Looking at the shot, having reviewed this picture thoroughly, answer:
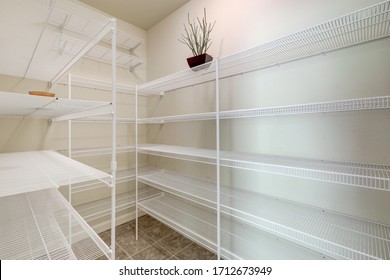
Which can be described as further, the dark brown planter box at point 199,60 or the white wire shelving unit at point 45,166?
the dark brown planter box at point 199,60

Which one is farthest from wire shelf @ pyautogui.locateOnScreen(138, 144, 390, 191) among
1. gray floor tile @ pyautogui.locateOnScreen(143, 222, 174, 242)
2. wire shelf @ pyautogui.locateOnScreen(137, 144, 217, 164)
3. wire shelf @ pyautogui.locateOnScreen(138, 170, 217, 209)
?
gray floor tile @ pyautogui.locateOnScreen(143, 222, 174, 242)

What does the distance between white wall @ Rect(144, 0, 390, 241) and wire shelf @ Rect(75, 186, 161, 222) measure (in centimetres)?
79

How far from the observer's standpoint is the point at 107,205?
1.90 m

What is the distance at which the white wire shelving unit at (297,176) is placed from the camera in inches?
30.6

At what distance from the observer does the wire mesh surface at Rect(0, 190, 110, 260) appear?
722 millimetres

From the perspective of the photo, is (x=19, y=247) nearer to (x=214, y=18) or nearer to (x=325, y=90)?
(x=325, y=90)

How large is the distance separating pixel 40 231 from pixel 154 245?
39.9 inches

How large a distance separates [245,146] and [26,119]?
1.82 metres

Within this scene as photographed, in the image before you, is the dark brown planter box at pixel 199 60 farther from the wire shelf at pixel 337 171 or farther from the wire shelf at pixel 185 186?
the wire shelf at pixel 185 186

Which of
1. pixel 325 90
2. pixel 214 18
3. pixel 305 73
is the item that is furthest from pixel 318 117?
pixel 214 18

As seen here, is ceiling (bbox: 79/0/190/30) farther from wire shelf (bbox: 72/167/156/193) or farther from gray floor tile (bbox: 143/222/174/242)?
gray floor tile (bbox: 143/222/174/242)

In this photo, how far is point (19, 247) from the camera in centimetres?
74

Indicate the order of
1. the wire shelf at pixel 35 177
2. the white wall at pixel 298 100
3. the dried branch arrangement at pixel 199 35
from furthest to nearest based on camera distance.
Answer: the dried branch arrangement at pixel 199 35, the white wall at pixel 298 100, the wire shelf at pixel 35 177

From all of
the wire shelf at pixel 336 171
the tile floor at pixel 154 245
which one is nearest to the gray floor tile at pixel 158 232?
the tile floor at pixel 154 245
